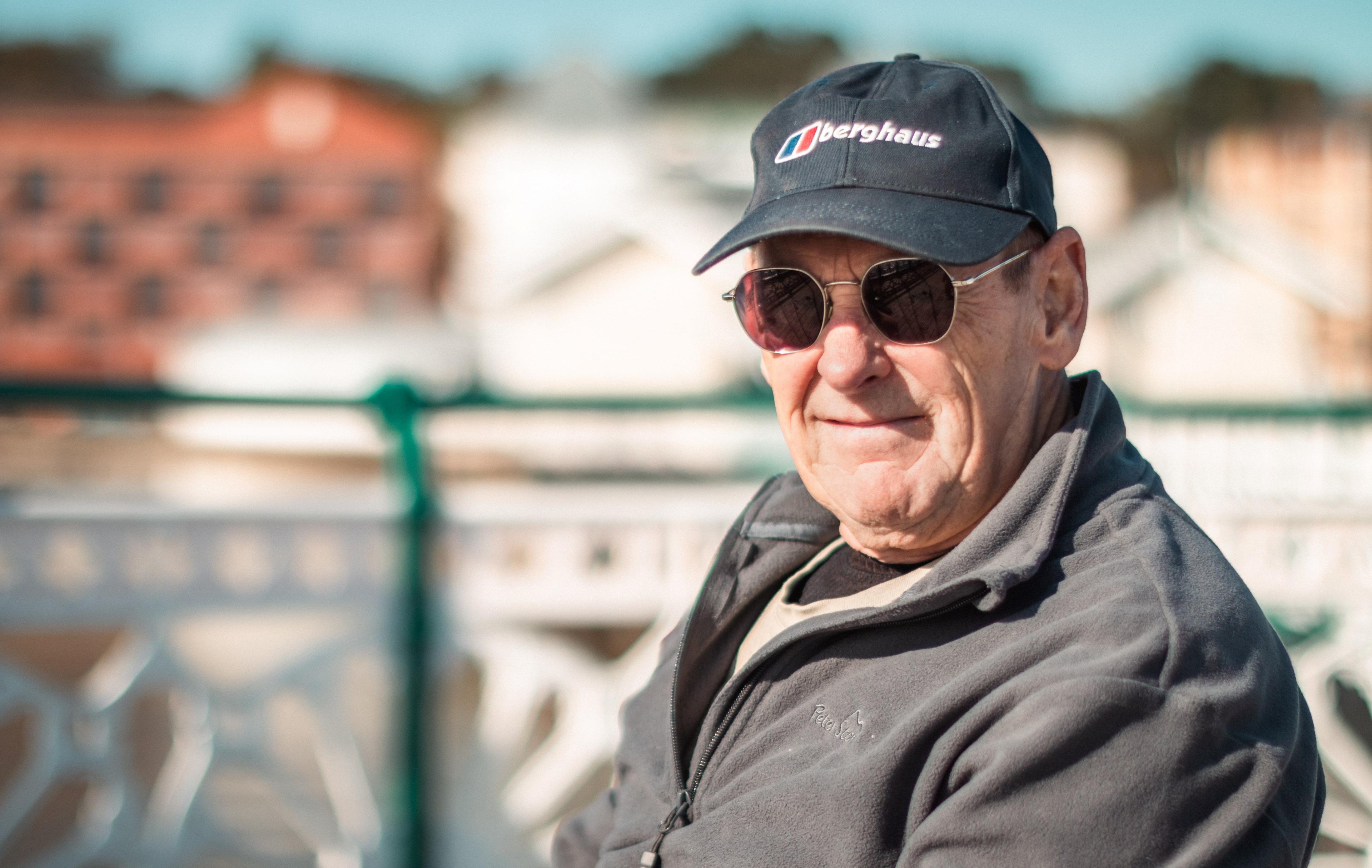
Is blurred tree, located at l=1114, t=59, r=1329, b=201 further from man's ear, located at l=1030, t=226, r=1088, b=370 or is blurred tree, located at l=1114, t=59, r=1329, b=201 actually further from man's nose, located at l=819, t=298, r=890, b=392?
man's nose, located at l=819, t=298, r=890, b=392

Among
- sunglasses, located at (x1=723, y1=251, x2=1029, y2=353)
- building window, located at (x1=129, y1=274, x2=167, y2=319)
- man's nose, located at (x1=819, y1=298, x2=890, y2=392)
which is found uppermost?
sunglasses, located at (x1=723, y1=251, x2=1029, y2=353)

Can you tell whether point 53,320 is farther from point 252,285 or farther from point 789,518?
point 789,518

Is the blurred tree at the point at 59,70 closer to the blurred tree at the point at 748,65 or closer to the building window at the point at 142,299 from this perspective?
the building window at the point at 142,299

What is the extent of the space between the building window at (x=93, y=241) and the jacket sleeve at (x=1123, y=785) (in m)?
63.0

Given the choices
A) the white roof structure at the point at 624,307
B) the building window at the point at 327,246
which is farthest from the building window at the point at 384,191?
the white roof structure at the point at 624,307

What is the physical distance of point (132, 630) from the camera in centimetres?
314

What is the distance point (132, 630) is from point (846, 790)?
2482 mm

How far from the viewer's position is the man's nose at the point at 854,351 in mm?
1473

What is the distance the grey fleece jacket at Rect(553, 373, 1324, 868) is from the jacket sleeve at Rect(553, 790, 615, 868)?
204 millimetres

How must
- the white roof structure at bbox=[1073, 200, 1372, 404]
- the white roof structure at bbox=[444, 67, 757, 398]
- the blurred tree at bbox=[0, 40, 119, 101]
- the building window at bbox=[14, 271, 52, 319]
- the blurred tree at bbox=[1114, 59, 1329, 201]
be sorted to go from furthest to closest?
the blurred tree at bbox=[0, 40, 119, 101] → the blurred tree at bbox=[1114, 59, 1329, 201] → the building window at bbox=[14, 271, 52, 319] → the white roof structure at bbox=[1073, 200, 1372, 404] → the white roof structure at bbox=[444, 67, 757, 398]

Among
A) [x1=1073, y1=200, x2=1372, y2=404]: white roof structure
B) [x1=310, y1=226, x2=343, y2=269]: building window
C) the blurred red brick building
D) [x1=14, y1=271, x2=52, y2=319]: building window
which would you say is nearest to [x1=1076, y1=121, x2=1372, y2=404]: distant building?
[x1=1073, y1=200, x2=1372, y2=404]: white roof structure

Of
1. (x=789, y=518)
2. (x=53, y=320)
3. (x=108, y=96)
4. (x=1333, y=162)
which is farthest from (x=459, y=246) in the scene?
(x=789, y=518)

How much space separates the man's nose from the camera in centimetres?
147

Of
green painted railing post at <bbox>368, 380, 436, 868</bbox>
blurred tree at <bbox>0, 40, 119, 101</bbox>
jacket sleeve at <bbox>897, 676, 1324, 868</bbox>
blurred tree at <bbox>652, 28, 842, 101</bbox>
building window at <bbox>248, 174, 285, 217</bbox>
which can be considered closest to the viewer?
jacket sleeve at <bbox>897, 676, 1324, 868</bbox>
